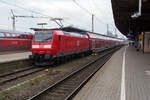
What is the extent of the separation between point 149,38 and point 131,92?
66.9 feet

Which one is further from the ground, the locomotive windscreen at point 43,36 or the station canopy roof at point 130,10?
the station canopy roof at point 130,10

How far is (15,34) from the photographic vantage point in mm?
21688

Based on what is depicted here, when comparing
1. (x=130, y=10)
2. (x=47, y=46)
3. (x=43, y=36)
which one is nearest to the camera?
(x=47, y=46)

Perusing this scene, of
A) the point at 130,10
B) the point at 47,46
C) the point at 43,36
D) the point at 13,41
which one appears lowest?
the point at 47,46

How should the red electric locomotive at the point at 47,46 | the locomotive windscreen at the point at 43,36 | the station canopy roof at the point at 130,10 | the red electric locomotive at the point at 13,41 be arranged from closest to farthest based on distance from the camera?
the red electric locomotive at the point at 47,46 → the locomotive windscreen at the point at 43,36 → the station canopy roof at the point at 130,10 → the red electric locomotive at the point at 13,41

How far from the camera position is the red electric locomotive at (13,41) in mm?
18736

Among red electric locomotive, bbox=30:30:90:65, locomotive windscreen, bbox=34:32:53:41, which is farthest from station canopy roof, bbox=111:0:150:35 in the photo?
locomotive windscreen, bbox=34:32:53:41

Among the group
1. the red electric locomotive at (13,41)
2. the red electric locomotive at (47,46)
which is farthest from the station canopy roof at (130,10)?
the red electric locomotive at (13,41)

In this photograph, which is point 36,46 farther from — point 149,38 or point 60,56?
point 149,38

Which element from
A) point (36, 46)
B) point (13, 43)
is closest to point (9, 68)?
point (36, 46)

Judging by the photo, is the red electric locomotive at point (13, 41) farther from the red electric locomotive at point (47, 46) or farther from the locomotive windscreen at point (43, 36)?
the red electric locomotive at point (47, 46)

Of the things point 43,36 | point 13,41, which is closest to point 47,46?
point 43,36

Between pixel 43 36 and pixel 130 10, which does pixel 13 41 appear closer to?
pixel 43 36

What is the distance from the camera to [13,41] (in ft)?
68.5
